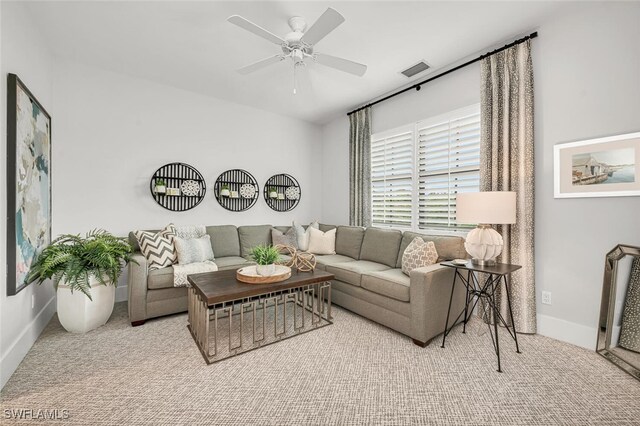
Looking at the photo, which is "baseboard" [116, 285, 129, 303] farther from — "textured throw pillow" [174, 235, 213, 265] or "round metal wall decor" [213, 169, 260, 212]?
"round metal wall decor" [213, 169, 260, 212]

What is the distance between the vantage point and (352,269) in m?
3.16

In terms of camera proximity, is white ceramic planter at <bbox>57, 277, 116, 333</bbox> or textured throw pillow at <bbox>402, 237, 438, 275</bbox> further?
textured throw pillow at <bbox>402, 237, 438, 275</bbox>

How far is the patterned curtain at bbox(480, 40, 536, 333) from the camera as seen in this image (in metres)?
2.63

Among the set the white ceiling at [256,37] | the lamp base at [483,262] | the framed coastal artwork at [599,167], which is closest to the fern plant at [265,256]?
the lamp base at [483,262]

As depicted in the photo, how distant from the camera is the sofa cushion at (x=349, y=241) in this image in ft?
12.8

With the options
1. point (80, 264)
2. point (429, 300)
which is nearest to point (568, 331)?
point (429, 300)

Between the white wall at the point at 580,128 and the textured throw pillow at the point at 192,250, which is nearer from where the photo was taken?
the white wall at the point at 580,128

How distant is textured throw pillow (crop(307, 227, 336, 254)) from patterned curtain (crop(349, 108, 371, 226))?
23.0 inches

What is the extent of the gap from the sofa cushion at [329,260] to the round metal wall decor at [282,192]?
4.75ft

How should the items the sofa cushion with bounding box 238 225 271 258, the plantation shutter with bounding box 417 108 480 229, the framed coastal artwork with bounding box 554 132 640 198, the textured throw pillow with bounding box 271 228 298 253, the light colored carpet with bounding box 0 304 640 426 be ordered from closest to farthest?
the light colored carpet with bounding box 0 304 640 426, the framed coastal artwork with bounding box 554 132 640 198, the plantation shutter with bounding box 417 108 480 229, the sofa cushion with bounding box 238 225 271 258, the textured throw pillow with bounding box 271 228 298 253

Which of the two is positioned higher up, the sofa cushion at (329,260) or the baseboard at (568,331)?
the sofa cushion at (329,260)

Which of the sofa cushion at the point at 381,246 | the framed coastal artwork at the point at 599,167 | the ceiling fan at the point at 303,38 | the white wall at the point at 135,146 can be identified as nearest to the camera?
the ceiling fan at the point at 303,38

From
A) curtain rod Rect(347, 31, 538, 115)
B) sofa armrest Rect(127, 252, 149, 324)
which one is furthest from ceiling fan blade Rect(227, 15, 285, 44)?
sofa armrest Rect(127, 252, 149, 324)

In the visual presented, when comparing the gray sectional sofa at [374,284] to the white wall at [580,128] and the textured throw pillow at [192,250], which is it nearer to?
the textured throw pillow at [192,250]
